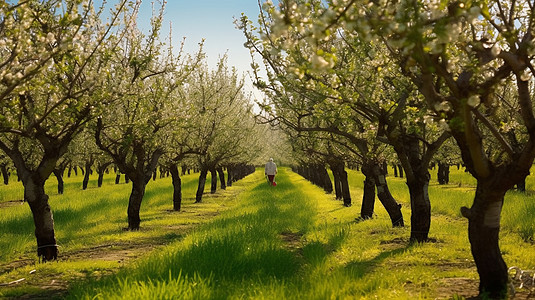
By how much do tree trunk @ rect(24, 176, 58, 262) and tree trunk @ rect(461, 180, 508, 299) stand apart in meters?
9.35

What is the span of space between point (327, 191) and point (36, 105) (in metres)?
25.1

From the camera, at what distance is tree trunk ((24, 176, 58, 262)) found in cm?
1062

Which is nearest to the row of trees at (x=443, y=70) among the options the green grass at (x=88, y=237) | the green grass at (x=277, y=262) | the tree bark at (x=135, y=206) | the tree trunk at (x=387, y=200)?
the green grass at (x=277, y=262)

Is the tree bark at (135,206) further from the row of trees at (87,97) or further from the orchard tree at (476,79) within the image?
the orchard tree at (476,79)

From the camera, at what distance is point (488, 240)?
6.01m

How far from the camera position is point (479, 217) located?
606 centimetres

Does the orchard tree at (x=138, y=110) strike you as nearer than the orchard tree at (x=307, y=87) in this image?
No

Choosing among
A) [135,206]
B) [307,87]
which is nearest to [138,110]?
[135,206]

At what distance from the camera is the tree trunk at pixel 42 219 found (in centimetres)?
1062

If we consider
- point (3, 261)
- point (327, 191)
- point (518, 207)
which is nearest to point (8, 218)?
point (3, 261)

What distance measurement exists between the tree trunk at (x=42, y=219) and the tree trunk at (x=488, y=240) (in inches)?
368

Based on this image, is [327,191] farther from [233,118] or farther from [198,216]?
[198,216]

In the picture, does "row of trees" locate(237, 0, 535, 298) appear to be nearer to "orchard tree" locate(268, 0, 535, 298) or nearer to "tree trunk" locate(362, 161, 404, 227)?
"orchard tree" locate(268, 0, 535, 298)

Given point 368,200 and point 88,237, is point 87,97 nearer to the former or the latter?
point 88,237
